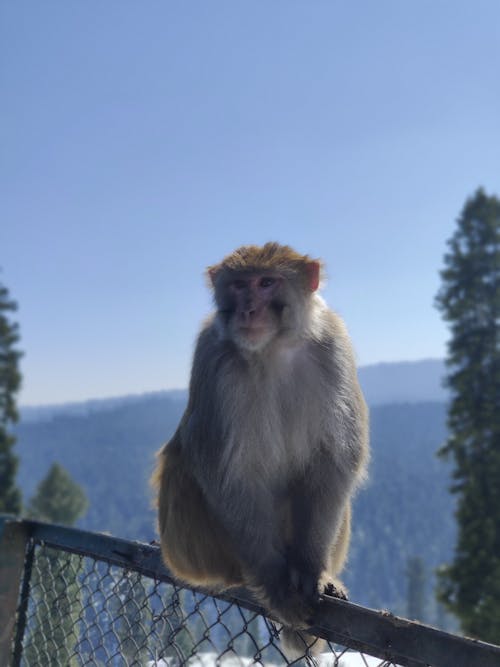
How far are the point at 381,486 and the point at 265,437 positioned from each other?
6418 cm

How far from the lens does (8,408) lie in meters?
17.4

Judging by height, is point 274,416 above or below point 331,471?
above

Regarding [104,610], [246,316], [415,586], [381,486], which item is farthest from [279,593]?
[381,486]

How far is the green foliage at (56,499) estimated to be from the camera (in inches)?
839

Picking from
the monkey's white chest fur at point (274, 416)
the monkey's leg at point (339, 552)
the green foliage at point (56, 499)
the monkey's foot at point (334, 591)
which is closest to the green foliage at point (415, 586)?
the green foliage at point (56, 499)

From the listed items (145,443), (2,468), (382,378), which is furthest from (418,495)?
(2,468)

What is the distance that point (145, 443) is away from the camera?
6938 cm

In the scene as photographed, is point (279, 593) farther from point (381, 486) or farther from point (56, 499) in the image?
point (381, 486)

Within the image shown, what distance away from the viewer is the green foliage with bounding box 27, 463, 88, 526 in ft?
69.9

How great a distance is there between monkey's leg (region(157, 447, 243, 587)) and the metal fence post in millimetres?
578

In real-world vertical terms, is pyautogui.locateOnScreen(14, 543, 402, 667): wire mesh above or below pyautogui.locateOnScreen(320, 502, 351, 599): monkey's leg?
below

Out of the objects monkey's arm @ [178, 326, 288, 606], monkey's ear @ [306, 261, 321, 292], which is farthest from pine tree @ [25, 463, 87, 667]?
monkey's ear @ [306, 261, 321, 292]

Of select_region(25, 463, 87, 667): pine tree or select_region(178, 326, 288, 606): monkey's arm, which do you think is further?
select_region(25, 463, 87, 667): pine tree

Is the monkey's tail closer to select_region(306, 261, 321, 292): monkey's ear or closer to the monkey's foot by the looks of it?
the monkey's foot
